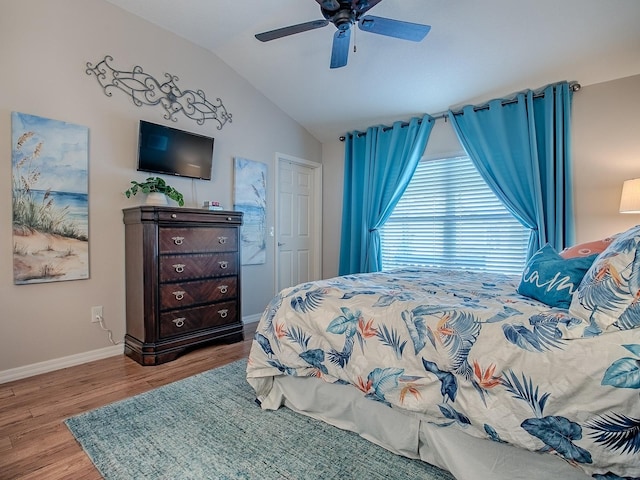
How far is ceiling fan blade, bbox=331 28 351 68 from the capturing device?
2197mm

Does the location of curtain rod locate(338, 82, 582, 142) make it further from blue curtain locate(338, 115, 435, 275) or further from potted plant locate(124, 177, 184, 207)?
potted plant locate(124, 177, 184, 207)

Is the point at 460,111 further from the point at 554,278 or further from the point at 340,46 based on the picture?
the point at 554,278

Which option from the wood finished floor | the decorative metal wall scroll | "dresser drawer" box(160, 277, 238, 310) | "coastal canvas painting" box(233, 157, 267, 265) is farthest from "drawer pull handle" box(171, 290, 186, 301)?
the decorative metal wall scroll

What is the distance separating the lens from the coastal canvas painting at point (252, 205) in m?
3.71

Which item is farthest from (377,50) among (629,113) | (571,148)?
(629,113)

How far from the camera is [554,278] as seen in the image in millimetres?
1461

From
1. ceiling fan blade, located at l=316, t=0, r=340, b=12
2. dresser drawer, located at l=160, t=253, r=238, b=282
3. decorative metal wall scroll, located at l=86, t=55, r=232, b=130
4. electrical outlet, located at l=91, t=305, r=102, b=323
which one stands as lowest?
electrical outlet, located at l=91, t=305, r=102, b=323

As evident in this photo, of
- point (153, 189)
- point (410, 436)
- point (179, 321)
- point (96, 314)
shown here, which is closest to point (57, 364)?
point (96, 314)

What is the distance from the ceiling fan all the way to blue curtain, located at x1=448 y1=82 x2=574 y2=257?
161cm

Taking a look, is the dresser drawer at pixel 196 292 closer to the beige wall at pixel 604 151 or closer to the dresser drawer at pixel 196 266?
the dresser drawer at pixel 196 266

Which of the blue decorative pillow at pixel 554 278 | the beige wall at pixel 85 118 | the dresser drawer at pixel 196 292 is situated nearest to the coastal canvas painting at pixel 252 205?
the beige wall at pixel 85 118

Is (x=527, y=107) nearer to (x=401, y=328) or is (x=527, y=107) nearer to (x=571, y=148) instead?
(x=571, y=148)

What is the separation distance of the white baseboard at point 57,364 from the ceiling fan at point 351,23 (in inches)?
105

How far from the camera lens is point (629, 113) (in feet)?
9.14
